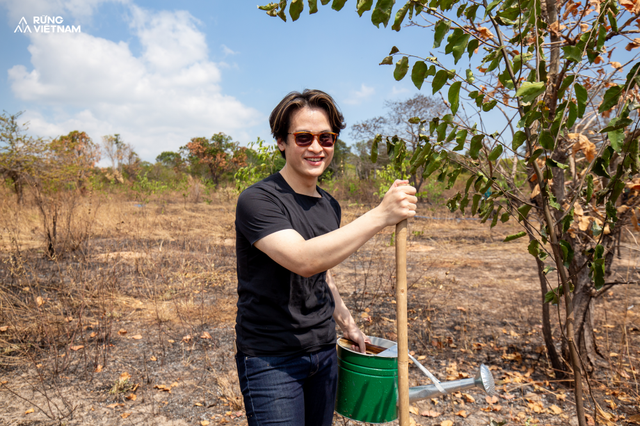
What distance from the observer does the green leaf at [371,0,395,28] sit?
1144mm

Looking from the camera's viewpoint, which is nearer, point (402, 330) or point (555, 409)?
point (402, 330)

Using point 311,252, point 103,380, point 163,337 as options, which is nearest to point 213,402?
point 103,380

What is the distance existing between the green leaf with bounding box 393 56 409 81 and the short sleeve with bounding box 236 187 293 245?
0.58 metres

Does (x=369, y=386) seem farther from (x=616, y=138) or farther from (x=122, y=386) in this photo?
(x=122, y=386)

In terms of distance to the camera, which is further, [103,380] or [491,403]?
[103,380]

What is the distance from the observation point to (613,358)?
3.22 m

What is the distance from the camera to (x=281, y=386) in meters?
1.34

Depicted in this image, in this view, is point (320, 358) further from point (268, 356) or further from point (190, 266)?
point (190, 266)

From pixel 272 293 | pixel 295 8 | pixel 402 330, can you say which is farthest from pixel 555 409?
pixel 295 8

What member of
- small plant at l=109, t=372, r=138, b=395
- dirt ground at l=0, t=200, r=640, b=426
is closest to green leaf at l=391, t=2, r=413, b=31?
dirt ground at l=0, t=200, r=640, b=426

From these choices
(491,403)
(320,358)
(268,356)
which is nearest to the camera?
(268,356)

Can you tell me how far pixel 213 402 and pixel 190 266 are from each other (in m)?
3.62

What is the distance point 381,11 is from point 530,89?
47 centimetres

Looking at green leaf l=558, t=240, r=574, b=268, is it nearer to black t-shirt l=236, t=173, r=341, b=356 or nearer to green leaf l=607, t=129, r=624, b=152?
green leaf l=607, t=129, r=624, b=152
